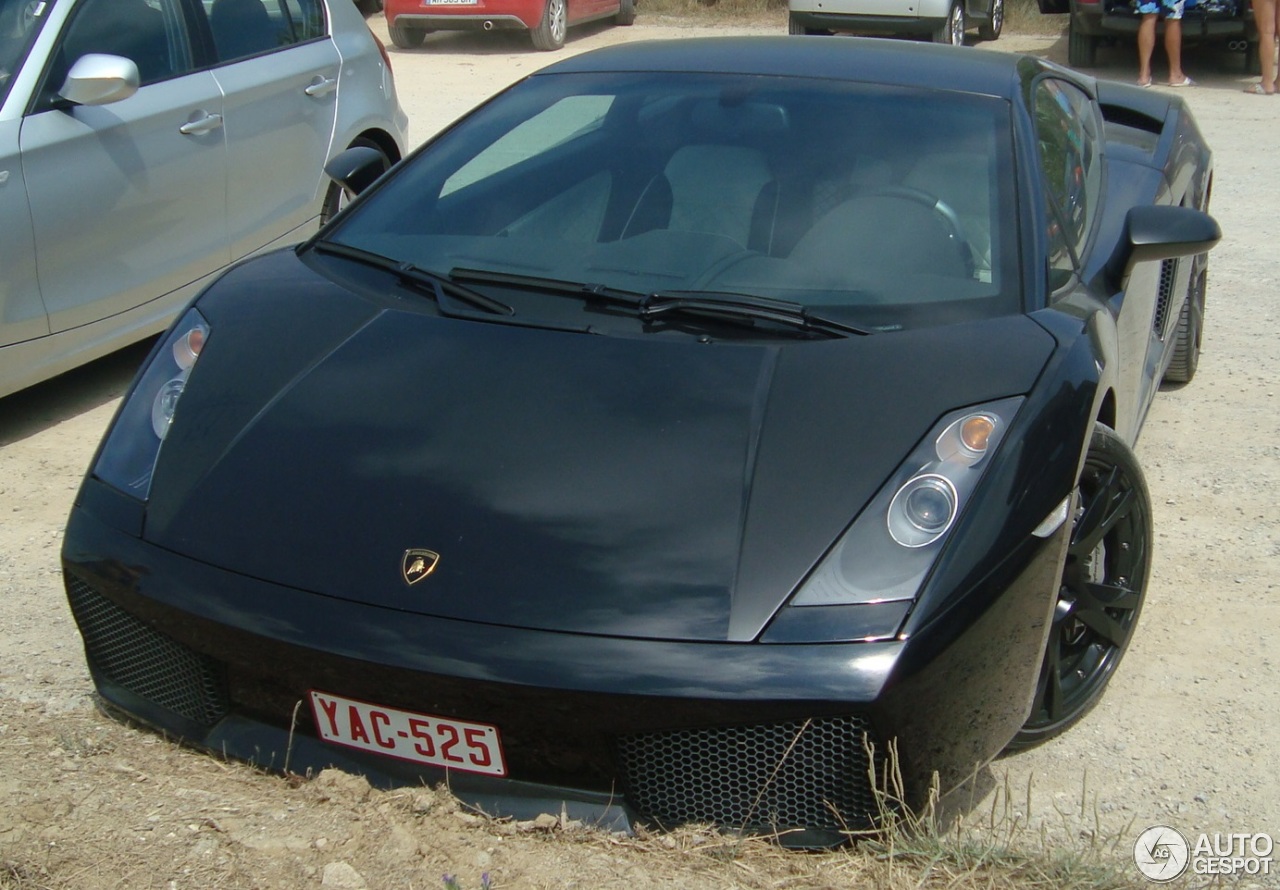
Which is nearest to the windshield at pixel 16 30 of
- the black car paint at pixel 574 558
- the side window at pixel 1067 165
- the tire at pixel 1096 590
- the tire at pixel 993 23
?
the black car paint at pixel 574 558

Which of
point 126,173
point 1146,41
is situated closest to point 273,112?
point 126,173

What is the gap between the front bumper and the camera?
2273mm

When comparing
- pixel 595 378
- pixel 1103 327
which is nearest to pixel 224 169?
pixel 595 378

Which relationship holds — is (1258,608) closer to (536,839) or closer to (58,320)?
(536,839)

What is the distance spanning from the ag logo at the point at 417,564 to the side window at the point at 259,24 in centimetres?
377

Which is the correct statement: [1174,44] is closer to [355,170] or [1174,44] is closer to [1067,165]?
[1067,165]

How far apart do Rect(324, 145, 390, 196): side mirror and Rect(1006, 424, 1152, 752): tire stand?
2.14m

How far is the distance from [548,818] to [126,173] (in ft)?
11.3

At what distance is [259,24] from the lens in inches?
→ 232

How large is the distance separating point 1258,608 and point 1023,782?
111 centimetres

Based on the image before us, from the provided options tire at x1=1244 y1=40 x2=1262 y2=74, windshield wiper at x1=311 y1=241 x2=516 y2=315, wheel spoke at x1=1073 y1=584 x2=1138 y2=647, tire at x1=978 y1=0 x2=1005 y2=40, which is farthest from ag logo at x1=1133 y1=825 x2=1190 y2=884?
tire at x1=978 y1=0 x2=1005 y2=40

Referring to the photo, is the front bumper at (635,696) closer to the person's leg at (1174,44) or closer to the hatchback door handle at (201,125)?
the hatchback door handle at (201,125)

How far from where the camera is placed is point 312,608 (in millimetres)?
2432

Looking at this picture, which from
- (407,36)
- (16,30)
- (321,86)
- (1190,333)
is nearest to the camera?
(16,30)
